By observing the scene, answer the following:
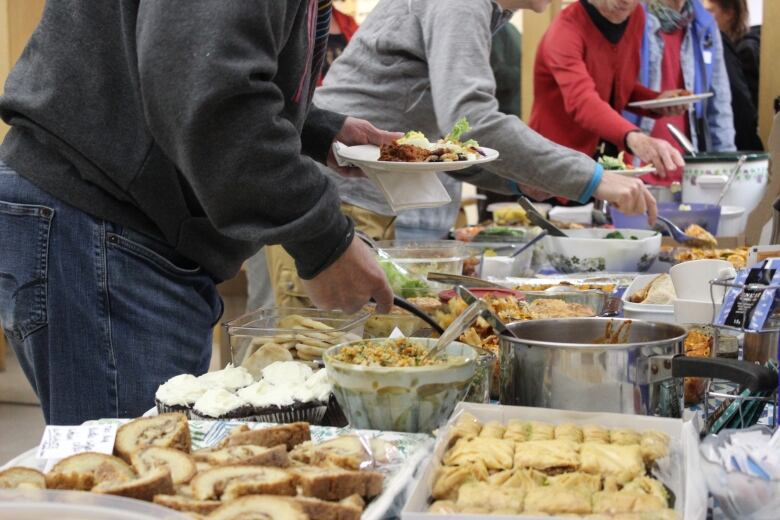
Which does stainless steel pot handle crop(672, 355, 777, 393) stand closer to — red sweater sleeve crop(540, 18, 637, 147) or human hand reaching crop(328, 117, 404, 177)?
human hand reaching crop(328, 117, 404, 177)

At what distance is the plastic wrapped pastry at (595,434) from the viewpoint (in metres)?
1.13

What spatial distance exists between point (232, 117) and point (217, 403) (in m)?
0.40

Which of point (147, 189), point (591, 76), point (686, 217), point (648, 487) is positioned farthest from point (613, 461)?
point (591, 76)

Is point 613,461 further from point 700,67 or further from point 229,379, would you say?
point 700,67

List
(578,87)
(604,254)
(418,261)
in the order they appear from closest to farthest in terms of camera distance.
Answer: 1. (418,261)
2. (604,254)
3. (578,87)

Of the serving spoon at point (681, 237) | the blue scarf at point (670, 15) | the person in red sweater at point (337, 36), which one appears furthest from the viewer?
the blue scarf at point (670, 15)

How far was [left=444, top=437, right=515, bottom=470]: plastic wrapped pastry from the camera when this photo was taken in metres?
1.05

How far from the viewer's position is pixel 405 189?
7.14 ft

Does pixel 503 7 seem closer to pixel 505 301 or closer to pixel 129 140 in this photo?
pixel 505 301

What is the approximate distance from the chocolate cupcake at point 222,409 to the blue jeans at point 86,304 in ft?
1.41

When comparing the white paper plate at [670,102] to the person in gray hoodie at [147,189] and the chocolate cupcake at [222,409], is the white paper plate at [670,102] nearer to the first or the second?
the person in gray hoodie at [147,189]

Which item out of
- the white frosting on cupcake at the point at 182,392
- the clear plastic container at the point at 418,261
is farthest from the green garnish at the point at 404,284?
the white frosting on cupcake at the point at 182,392

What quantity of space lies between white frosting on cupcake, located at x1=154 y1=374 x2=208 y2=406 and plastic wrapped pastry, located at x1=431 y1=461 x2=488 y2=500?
47cm

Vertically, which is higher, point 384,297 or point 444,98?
point 444,98
